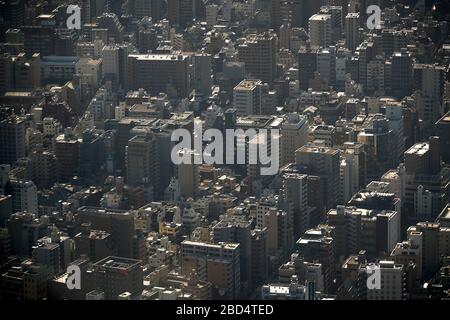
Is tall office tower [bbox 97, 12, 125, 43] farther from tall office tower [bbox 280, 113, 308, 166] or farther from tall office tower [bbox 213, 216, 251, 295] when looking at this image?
tall office tower [bbox 213, 216, 251, 295]

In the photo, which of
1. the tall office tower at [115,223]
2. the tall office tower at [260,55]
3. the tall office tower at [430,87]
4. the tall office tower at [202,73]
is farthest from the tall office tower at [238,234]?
the tall office tower at [260,55]

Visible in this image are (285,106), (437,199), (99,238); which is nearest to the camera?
(99,238)

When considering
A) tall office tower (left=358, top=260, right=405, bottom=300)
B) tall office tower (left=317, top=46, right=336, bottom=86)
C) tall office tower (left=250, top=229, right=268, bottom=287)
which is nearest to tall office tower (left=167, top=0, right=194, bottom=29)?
tall office tower (left=317, top=46, right=336, bottom=86)

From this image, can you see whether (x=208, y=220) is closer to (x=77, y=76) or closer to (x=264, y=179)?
(x=264, y=179)

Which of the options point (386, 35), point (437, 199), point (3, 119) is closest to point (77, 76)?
point (3, 119)

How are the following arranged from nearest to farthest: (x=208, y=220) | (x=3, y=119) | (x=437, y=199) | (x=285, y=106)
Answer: (x=208, y=220), (x=437, y=199), (x=3, y=119), (x=285, y=106)
